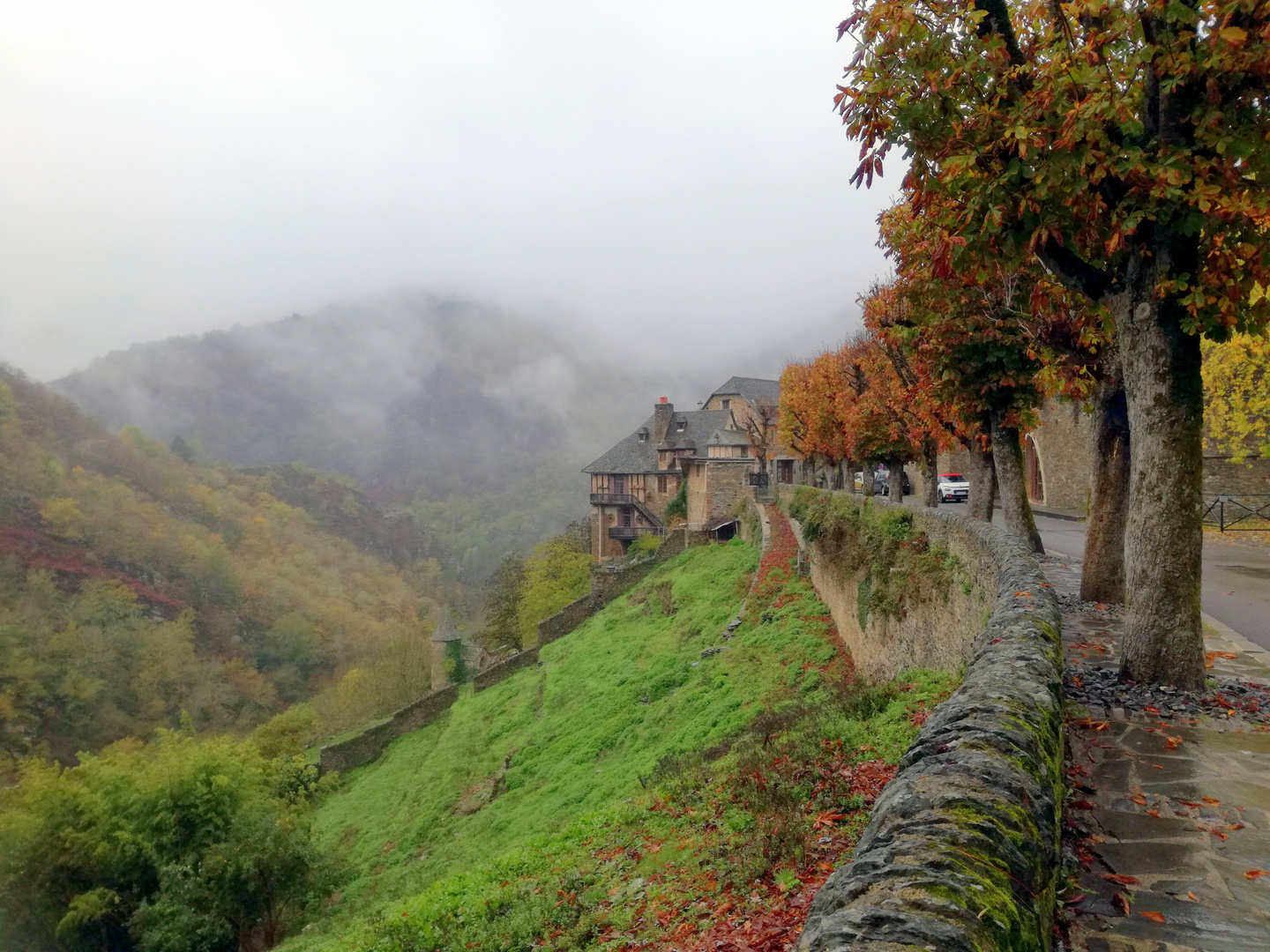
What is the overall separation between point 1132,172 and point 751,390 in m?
65.4

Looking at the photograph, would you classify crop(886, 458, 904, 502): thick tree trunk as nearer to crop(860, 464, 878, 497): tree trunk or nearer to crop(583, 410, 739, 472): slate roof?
crop(860, 464, 878, 497): tree trunk

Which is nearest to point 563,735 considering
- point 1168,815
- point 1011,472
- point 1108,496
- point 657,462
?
point 1011,472

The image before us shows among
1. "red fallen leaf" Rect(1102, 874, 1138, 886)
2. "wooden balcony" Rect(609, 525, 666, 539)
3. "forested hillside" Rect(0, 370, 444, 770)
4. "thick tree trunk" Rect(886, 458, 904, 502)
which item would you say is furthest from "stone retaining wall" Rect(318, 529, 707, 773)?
"red fallen leaf" Rect(1102, 874, 1138, 886)

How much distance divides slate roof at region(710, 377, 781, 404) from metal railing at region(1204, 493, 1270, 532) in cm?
4028

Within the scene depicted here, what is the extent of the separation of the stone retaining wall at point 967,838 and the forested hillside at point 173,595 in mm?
37963

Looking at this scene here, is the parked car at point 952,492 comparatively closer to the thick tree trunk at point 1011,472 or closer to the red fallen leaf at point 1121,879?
the thick tree trunk at point 1011,472

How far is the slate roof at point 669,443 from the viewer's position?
57.0 metres

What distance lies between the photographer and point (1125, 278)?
689 centimetres

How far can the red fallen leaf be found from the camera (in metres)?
3.53

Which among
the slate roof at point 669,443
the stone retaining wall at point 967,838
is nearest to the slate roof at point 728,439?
the slate roof at point 669,443

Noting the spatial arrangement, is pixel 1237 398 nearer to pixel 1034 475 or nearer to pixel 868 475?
pixel 868 475

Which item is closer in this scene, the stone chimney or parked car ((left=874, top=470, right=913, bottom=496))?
parked car ((left=874, top=470, right=913, bottom=496))

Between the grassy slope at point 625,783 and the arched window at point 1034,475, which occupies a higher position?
the arched window at point 1034,475

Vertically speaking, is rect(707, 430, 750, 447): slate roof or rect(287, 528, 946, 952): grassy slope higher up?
rect(707, 430, 750, 447): slate roof
